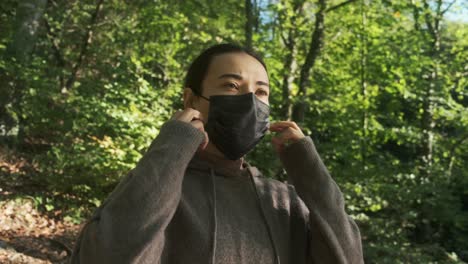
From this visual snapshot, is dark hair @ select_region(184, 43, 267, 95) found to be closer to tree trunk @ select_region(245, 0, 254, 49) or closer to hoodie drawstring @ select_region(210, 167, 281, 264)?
hoodie drawstring @ select_region(210, 167, 281, 264)

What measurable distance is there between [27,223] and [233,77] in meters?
5.98

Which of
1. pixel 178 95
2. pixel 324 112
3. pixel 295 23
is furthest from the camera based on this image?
pixel 324 112

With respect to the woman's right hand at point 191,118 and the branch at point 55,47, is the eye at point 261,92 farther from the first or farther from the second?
the branch at point 55,47

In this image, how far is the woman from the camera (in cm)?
126

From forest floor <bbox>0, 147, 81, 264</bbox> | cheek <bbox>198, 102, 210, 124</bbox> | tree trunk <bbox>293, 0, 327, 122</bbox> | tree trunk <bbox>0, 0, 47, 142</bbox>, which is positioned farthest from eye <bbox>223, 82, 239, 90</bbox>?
tree trunk <bbox>293, 0, 327, 122</bbox>

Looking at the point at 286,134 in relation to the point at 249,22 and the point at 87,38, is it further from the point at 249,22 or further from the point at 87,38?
the point at 87,38

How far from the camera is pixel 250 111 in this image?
171 cm

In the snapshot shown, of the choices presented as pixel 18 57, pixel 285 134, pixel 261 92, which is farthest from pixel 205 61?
pixel 18 57

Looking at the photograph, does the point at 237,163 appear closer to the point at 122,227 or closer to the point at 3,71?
the point at 122,227

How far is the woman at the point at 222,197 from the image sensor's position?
1256mm

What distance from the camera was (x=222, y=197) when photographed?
1.56 metres

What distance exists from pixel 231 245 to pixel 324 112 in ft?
27.2

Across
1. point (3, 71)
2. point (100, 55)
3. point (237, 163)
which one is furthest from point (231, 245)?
point (100, 55)

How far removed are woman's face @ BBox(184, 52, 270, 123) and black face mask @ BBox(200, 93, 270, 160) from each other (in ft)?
0.09
